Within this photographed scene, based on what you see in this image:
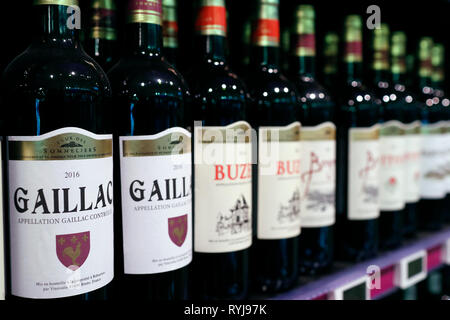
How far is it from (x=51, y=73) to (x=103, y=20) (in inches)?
8.8

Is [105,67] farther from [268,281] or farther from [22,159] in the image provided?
[268,281]

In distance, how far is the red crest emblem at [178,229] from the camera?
0.68m

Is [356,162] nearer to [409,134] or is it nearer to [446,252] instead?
[409,134]

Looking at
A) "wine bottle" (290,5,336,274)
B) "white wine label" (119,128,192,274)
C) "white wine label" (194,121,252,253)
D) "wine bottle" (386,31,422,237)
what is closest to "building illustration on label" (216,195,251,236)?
"white wine label" (194,121,252,253)

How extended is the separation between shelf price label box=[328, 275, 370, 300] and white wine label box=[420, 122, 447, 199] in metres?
0.50

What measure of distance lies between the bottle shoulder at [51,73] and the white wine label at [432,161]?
1.05 meters

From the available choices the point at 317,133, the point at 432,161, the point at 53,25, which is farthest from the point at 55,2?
the point at 432,161

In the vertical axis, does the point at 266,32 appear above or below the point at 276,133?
above

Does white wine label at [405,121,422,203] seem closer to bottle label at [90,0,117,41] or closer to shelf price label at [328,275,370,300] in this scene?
shelf price label at [328,275,370,300]

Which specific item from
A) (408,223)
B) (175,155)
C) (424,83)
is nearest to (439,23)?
(424,83)

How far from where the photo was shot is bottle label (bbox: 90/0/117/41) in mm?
760

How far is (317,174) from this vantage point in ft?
3.20

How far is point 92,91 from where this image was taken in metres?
0.60

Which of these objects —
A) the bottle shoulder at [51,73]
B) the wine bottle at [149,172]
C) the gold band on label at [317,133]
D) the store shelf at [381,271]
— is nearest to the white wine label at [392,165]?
the store shelf at [381,271]
